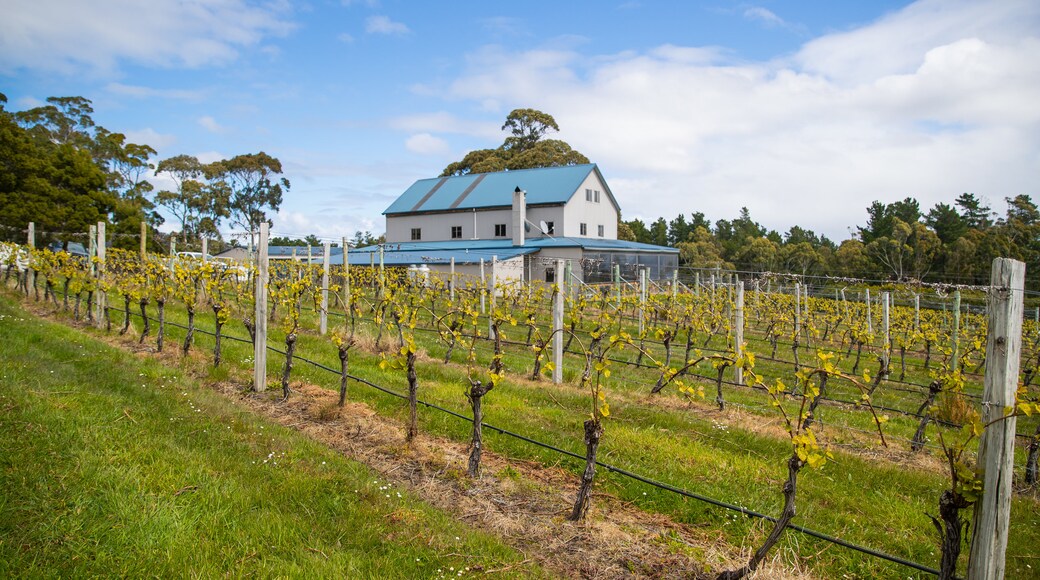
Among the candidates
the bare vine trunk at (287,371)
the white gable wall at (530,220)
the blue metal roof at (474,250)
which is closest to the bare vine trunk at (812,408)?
the bare vine trunk at (287,371)

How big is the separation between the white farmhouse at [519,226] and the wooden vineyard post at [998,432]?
2725 cm

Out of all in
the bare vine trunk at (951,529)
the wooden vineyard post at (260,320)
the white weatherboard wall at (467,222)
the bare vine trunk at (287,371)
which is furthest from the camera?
the white weatherboard wall at (467,222)

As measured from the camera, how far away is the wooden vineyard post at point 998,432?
130 inches

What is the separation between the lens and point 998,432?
10.9 ft

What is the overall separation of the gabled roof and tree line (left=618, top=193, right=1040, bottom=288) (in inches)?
600

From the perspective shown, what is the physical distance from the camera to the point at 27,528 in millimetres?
3578

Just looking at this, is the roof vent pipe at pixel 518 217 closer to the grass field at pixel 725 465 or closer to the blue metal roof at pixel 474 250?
the blue metal roof at pixel 474 250

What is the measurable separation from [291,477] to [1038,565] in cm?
598

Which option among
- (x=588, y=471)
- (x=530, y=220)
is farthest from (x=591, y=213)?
(x=588, y=471)

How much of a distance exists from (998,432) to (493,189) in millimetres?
38089

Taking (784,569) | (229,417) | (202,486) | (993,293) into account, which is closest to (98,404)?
(229,417)

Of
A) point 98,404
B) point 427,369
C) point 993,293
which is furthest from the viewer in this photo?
point 427,369

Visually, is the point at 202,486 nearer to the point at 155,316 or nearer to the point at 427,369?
the point at 427,369

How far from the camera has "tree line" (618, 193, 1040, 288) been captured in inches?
1524
